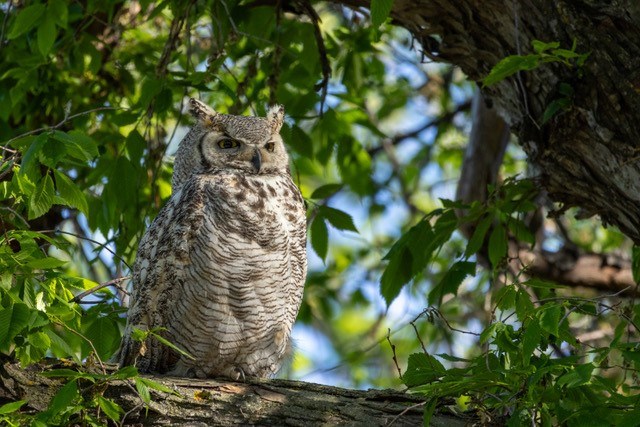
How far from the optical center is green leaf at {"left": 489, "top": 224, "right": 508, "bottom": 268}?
3.30 meters

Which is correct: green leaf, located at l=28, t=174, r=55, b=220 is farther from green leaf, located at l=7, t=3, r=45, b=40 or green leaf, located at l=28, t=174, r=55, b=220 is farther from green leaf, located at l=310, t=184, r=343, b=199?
green leaf, located at l=310, t=184, r=343, b=199

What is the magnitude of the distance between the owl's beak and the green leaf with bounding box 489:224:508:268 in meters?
0.91

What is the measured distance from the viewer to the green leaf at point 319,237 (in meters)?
3.47

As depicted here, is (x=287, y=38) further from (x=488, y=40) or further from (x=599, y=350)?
(x=599, y=350)

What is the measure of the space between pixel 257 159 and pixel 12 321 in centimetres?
135

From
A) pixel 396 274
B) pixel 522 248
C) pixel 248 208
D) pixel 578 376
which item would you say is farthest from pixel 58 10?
pixel 522 248

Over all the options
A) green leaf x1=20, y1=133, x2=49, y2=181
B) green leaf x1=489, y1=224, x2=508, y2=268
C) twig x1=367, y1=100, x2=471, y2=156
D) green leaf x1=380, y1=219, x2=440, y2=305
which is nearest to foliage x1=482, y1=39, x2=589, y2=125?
Answer: green leaf x1=489, y1=224, x2=508, y2=268

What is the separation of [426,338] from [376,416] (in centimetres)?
380

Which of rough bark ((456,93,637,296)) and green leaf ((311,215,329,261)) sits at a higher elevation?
→ rough bark ((456,93,637,296))

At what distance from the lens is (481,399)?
7.35 feet

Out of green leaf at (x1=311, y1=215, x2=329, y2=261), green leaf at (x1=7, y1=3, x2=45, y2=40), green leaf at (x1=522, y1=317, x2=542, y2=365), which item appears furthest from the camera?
green leaf at (x1=311, y1=215, x2=329, y2=261)

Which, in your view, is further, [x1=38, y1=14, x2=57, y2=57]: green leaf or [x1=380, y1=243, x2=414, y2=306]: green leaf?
[x1=380, y1=243, x2=414, y2=306]: green leaf

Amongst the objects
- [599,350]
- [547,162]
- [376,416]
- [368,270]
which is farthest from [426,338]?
[599,350]

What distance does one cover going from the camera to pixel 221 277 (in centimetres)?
285
